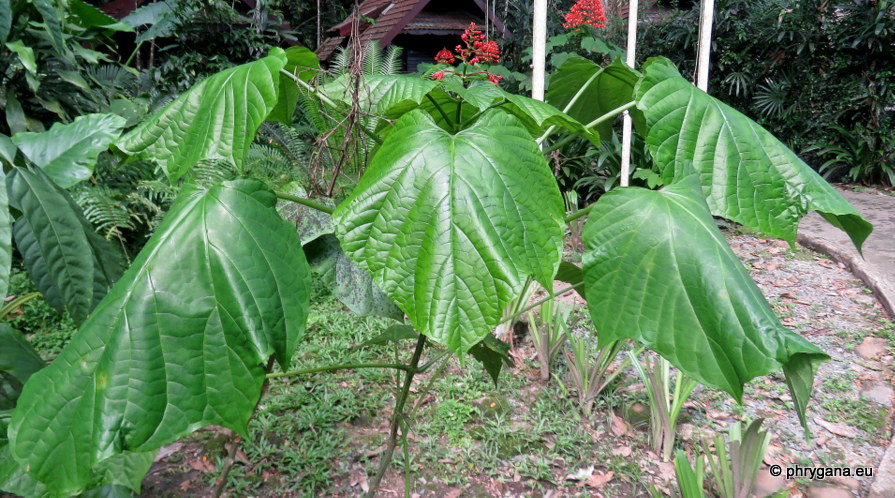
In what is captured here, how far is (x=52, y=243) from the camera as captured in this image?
0.66 meters

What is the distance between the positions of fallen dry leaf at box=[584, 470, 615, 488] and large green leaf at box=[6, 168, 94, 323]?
1410 millimetres

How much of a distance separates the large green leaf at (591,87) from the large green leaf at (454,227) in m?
0.49

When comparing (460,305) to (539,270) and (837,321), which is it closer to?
(539,270)

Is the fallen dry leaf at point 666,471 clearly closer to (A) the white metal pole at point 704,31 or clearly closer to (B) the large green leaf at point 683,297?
(B) the large green leaf at point 683,297

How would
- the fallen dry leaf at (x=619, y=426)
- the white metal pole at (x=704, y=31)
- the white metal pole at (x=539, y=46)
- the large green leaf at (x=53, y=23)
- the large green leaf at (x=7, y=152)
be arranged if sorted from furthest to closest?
the white metal pole at (x=704, y=31) < the large green leaf at (x=53, y=23) < the white metal pole at (x=539, y=46) < the fallen dry leaf at (x=619, y=426) < the large green leaf at (x=7, y=152)

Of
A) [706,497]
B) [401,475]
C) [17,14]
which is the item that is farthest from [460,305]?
[17,14]

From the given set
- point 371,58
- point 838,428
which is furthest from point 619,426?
point 371,58

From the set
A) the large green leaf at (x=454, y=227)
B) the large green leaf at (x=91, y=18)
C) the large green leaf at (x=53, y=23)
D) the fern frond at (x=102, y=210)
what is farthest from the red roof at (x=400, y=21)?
the large green leaf at (x=454, y=227)

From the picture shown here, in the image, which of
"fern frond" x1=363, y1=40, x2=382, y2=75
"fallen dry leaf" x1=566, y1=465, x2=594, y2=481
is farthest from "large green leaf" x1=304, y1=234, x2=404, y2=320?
"fern frond" x1=363, y1=40, x2=382, y2=75

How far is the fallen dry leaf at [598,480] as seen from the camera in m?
1.59

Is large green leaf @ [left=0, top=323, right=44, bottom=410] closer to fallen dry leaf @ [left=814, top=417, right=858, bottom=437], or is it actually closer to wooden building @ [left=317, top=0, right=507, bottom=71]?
fallen dry leaf @ [left=814, top=417, right=858, bottom=437]

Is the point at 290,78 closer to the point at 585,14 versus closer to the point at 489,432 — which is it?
the point at 489,432

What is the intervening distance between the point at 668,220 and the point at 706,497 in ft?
4.17

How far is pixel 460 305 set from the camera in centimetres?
51
